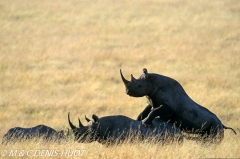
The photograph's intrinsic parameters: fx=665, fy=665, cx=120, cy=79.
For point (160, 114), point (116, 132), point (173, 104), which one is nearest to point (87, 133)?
point (116, 132)

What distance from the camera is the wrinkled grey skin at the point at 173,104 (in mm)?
11602

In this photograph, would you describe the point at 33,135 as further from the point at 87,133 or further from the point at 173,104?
the point at 173,104

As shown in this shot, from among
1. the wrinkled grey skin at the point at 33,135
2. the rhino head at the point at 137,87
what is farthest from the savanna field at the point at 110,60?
the rhino head at the point at 137,87

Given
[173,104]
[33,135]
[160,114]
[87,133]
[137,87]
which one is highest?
[137,87]

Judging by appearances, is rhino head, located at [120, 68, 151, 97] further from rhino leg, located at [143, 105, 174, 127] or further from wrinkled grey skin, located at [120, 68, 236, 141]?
rhino leg, located at [143, 105, 174, 127]

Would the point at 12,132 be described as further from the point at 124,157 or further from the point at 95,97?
the point at 95,97

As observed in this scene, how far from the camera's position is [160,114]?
1154 cm

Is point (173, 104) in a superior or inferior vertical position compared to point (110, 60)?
inferior

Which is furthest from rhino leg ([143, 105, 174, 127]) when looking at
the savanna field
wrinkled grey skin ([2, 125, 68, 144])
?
wrinkled grey skin ([2, 125, 68, 144])

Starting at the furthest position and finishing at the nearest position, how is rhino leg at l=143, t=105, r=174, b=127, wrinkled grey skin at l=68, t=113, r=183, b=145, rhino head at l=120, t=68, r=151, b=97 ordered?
rhino head at l=120, t=68, r=151, b=97 → rhino leg at l=143, t=105, r=174, b=127 → wrinkled grey skin at l=68, t=113, r=183, b=145

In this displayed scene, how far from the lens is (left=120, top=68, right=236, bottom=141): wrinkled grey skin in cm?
1160

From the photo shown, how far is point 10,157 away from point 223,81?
46.1 ft

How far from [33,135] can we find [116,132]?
2035 millimetres

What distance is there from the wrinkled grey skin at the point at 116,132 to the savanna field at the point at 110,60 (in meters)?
0.21
